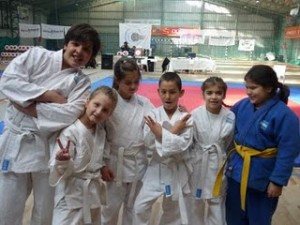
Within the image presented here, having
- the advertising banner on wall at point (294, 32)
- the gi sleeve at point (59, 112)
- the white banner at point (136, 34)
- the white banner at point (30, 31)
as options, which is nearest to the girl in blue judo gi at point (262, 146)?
the gi sleeve at point (59, 112)

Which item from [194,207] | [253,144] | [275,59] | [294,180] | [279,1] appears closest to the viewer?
[253,144]

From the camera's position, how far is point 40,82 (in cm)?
179

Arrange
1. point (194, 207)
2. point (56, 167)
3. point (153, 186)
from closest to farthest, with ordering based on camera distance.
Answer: point (56, 167) < point (153, 186) < point (194, 207)

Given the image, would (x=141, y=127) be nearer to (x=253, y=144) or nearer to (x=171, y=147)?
(x=171, y=147)

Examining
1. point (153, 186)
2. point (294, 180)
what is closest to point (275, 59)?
point (294, 180)

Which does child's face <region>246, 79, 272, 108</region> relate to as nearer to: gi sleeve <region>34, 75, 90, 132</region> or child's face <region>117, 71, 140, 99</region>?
child's face <region>117, 71, 140, 99</region>

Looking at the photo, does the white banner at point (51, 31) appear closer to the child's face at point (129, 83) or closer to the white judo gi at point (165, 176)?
the child's face at point (129, 83)

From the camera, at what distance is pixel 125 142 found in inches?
81.2

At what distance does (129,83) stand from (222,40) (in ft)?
75.7

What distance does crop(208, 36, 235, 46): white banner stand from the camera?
77.3ft

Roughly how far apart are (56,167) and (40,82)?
474 millimetres

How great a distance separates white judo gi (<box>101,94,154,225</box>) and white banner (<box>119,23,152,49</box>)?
50.0ft

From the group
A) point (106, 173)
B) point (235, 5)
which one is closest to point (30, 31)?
point (106, 173)

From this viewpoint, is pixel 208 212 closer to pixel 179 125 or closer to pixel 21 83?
pixel 179 125
